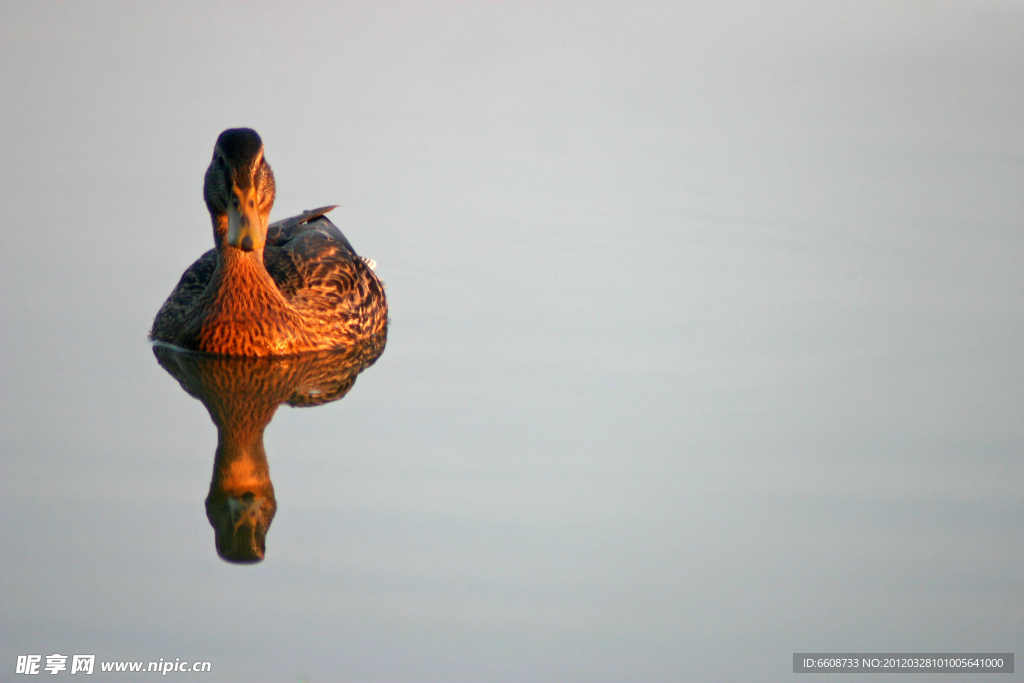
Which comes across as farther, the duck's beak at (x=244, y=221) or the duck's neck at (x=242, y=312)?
the duck's neck at (x=242, y=312)

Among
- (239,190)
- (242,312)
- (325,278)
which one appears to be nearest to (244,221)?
(239,190)

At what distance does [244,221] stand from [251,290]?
44 centimetres

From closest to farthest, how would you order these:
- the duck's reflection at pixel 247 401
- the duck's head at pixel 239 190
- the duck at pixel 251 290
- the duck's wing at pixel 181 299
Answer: the duck's reflection at pixel 247 401 < the duck's head at pixel 239 190 < the duck at pixel 251 290 < the duck's wing at pixel 181 299

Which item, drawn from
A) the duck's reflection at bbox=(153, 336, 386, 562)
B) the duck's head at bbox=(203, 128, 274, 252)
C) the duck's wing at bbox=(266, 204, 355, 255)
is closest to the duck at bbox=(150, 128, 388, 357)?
the duck's head at bbox=(203, 128, 274, 252)

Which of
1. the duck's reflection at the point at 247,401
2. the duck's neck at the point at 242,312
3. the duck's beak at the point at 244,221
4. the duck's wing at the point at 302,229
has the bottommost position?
the duck's reflection at the point at 247,401

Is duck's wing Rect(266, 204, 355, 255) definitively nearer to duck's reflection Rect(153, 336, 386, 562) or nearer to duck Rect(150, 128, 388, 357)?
duck Rect(150, 128, 388, 357)

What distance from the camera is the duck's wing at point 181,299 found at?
8.52 meters

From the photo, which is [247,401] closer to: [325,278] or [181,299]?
[181,299]

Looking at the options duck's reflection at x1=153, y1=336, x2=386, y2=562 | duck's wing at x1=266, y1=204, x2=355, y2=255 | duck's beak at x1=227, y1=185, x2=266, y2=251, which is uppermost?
duck's wing at x1=266, y1=204, x2=355, y2=255

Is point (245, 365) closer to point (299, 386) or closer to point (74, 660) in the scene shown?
point (299, 386)

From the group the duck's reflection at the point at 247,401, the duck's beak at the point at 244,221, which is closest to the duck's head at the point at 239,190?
the duck's beak at the point at 244,221

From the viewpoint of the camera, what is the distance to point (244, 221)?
26.9ft

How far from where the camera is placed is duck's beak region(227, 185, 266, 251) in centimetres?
815

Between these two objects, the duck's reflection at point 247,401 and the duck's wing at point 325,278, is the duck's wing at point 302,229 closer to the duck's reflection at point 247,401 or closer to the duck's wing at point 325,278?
the duck's wing at point 325,278
